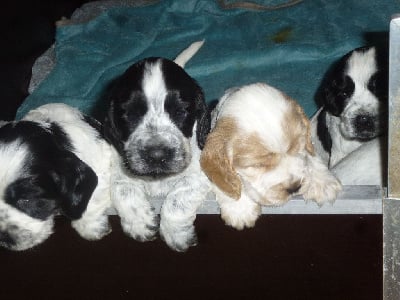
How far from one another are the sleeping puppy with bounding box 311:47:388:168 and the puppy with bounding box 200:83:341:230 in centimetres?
102

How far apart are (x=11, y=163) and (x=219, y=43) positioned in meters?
3.58

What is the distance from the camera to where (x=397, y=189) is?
8.23 ft

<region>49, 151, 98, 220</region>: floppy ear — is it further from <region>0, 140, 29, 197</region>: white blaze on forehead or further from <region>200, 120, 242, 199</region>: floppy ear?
<region>200, 120, 242, 199</region>: floppy ear

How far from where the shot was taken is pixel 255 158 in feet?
9.71

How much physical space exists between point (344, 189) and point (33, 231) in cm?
161

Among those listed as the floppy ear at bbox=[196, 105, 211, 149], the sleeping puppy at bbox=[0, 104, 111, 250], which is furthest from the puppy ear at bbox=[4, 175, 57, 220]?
the floppy ear at bbox=[196, 105, 211, 149]

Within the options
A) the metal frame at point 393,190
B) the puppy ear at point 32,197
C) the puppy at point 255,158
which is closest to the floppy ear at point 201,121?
the puppy at point 255,158

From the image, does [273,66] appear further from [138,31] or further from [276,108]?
[276,108]

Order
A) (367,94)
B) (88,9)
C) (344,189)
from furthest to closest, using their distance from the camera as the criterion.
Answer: (88,9) → (367,94) → (344,189)

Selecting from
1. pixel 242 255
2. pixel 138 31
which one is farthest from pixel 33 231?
pixel 138 31

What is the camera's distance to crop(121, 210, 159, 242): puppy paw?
2.97 meters

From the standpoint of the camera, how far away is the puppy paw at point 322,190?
2.68 meters

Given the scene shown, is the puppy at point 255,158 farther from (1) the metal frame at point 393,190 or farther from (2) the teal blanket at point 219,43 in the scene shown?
(2) the teal blanket at point 219,43

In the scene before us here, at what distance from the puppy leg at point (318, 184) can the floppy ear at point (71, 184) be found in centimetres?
116
